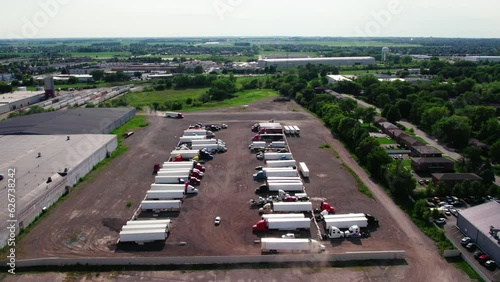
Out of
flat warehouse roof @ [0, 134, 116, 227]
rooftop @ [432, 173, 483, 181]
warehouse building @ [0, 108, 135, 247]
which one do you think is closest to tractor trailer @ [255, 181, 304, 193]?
rooftop @ [432, 173, 483, 181]

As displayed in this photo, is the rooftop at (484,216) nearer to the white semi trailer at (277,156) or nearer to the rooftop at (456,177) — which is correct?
the rooftop at (456,177)

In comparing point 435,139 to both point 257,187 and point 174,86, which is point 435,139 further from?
point 174,86

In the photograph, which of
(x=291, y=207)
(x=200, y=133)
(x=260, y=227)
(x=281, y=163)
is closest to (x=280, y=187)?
(x=291, y=207)

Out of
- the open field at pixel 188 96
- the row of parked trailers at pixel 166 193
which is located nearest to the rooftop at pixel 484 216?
the row of parked trailers at pixel 166 193

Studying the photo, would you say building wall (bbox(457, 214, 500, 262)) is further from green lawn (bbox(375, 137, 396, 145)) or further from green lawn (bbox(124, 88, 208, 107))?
green lawn (bbox(124, 88, 208, 107))

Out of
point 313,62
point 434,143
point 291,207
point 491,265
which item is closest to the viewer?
point 491,265

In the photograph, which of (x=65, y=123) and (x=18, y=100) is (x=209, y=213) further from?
(x=18, y=100)
